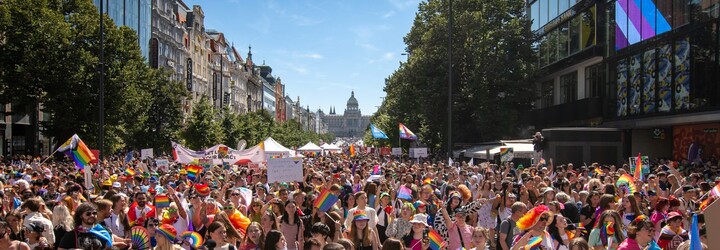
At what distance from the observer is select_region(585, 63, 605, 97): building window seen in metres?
38.2

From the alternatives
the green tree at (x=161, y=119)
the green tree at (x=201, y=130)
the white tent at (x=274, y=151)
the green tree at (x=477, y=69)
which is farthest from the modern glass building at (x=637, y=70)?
the green tree at (x=161, y=119)

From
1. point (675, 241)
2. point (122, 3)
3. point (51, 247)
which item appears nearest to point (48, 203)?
point (51, 247)

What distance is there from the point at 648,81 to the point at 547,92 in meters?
14.1

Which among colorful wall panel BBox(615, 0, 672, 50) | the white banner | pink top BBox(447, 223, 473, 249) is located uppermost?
colorful wall panel BBox(615, 0, 672, 50)

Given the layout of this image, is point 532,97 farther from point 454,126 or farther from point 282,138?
point 282,138

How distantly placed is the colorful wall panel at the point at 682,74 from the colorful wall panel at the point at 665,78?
1.57ft

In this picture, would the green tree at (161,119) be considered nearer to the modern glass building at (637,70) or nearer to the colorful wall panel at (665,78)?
the modern glass building at (637,70)

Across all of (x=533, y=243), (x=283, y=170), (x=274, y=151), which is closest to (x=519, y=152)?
(x=274, y=151)

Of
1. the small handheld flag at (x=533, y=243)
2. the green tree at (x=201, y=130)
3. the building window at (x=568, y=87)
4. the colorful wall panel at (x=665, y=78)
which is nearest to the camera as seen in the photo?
the small handheld flag at (x=533, y=243)

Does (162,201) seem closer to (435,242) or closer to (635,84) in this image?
(435,242)

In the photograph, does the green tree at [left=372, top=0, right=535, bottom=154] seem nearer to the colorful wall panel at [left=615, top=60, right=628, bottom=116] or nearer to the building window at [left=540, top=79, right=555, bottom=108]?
the building window at [left=540, top=79, right=555, bottom=108]

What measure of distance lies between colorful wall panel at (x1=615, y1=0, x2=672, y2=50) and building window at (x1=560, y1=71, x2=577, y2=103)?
7572mm

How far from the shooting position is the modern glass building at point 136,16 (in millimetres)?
53000

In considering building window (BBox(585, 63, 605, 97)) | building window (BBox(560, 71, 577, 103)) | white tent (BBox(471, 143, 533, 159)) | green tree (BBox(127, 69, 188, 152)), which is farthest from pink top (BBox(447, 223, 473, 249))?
green tree (BBox(127, 69, 188, 152))
